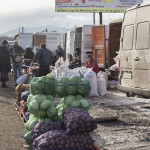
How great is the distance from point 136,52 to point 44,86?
4.16 metres

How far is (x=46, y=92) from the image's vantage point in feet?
17.7

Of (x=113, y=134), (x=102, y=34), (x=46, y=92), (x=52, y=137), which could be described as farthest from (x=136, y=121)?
(x=102, y=34)

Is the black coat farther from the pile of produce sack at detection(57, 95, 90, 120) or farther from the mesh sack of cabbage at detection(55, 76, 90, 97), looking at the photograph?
the pile of produce sack at detection(57, 95, 90, 120)

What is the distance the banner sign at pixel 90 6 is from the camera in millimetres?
29891

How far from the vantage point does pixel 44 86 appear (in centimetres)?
534

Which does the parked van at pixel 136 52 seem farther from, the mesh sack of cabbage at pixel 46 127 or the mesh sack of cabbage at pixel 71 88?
the mesh sack of cabbage at pixel 46 127

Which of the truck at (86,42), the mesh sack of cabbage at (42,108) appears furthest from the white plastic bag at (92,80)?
the truck at (86,42)

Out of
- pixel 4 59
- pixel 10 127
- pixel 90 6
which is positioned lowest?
pixel 10 127

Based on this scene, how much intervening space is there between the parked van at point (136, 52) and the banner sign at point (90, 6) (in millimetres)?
20914

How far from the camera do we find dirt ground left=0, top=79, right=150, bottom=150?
5.47m

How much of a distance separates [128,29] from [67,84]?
454 cm

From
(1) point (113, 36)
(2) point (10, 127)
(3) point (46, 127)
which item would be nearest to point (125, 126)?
(3) point (46, 127)

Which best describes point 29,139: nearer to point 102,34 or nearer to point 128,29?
point 128,29

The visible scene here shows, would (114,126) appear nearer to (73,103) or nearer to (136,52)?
(73,103)
